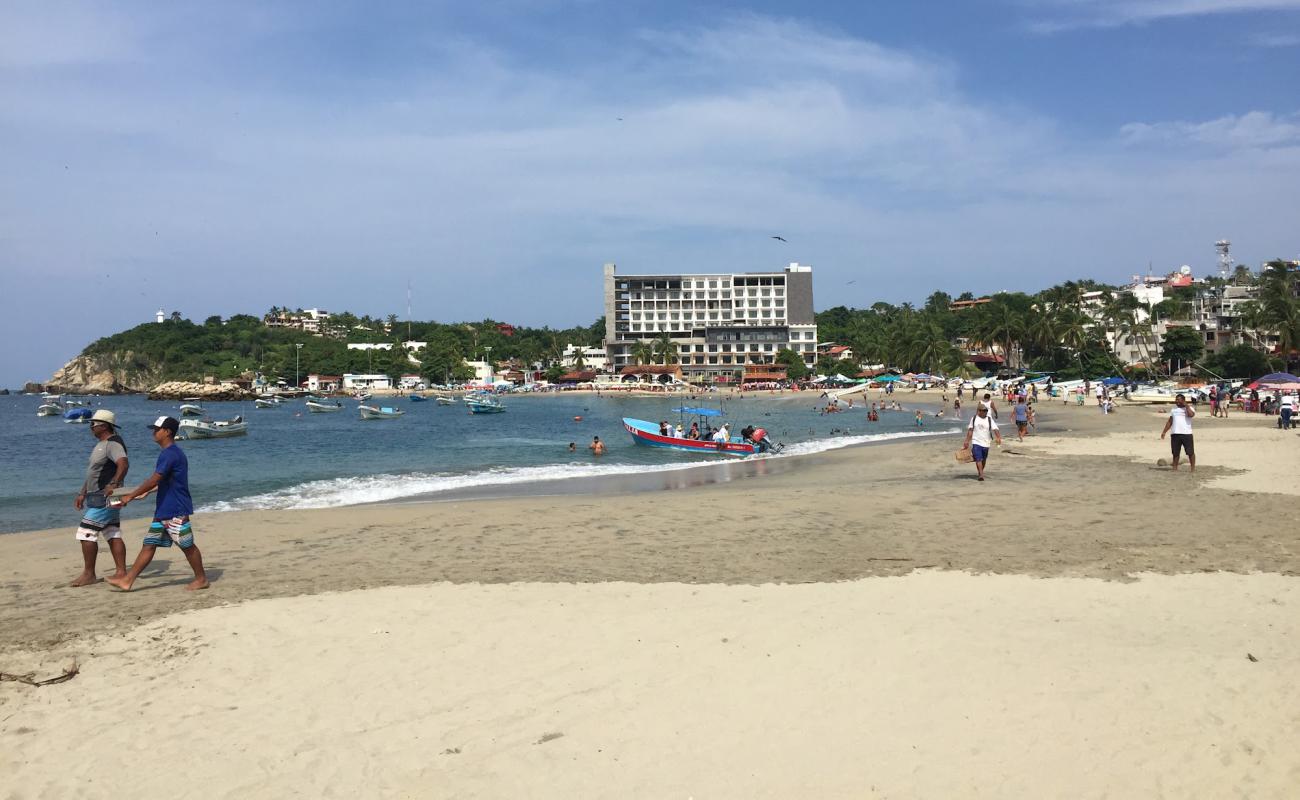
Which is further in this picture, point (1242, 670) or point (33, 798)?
point (1242, 670)

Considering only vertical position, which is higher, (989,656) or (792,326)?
(792,326)

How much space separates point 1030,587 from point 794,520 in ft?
17.6

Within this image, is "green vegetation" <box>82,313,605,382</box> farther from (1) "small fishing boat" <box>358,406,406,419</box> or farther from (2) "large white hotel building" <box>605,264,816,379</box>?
(1) "small fishing boat" <box>358,406,406,419</box>

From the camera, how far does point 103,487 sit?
8.79 metres

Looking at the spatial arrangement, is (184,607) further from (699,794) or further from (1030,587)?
(1030,587)

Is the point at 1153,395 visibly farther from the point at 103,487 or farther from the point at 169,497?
the point at 103,487

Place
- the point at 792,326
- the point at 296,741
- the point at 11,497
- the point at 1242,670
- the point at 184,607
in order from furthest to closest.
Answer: the point at 792,326 < the point at 11,497 < the point at 184,607 < the point at 1242,670 < the point at 296,741

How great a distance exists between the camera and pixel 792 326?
15362cm

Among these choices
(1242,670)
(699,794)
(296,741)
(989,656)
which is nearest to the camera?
(699,794)

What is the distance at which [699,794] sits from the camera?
4.79 metres

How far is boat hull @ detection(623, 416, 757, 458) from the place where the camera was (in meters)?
33.8

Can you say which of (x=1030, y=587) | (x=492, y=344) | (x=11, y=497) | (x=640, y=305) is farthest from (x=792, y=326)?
(x=1030, y=587)

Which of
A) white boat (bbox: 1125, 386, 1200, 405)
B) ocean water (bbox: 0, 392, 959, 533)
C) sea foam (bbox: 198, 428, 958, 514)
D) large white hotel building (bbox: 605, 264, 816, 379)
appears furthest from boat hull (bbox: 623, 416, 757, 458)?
large white hotel building (bbox: 605, 264, 816, 379)

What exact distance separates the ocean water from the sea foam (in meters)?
0.04
